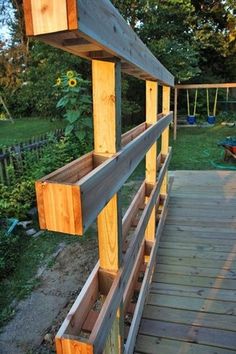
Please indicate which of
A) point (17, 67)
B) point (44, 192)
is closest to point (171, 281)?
point (44, 192)

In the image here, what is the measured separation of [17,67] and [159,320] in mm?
14750

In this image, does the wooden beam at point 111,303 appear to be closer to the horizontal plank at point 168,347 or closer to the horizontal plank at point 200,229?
the horizontal plank at point 168,347

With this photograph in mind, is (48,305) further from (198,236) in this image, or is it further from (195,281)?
(198,236)

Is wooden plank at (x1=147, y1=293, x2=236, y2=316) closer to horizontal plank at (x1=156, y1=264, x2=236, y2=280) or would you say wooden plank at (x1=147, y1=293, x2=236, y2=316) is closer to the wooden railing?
horizontal plank at (x1=156, y1=264, x2=236, y2=280)

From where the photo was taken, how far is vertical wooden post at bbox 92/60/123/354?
110cm

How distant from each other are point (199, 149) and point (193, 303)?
746 cm

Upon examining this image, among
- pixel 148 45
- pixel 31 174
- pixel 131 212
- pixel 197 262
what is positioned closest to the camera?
pixel 131 212

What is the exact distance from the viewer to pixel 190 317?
2.13m

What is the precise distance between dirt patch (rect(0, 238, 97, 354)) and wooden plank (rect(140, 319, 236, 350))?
0.70 meters

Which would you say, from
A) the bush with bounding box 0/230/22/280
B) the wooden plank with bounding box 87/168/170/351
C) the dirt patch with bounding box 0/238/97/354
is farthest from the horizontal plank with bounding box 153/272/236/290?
the bush with bounding box 0/230/22/280

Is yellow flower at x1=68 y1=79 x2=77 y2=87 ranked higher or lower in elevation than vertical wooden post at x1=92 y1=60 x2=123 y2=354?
higher

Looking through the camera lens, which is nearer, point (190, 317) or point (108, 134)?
point (108, 134)

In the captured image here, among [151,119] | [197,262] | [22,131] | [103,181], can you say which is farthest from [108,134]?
[22,131]

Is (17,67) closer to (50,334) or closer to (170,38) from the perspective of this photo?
(170,38)
